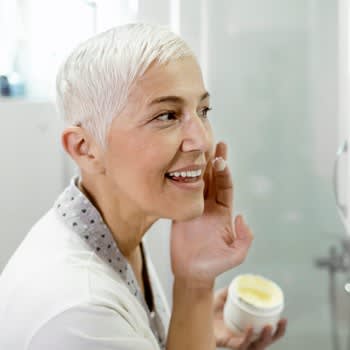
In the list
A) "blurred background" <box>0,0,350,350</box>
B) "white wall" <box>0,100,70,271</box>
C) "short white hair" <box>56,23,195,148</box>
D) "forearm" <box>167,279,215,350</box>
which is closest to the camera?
"short white hair" <box>56,23,195,148</box>

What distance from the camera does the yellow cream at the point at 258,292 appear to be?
3.29 ft

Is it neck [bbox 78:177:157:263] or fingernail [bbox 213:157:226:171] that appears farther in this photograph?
fingernail [bbox 213:157:226:171]

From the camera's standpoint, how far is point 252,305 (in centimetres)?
98

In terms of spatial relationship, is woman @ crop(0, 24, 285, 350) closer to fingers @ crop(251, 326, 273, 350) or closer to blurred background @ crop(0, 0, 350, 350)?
fingers @ crop(251, 326, 273, 350)

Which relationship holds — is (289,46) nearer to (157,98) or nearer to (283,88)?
(283,88)

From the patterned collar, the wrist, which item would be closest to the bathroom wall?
the wrist

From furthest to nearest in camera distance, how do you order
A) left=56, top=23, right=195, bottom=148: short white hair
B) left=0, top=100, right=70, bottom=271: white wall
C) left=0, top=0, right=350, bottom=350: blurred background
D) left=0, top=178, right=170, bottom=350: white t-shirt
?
left=0, top=100, right=70, bottom=271: white wall
left=0, top=0, right=350, bottom=350: blurred background
left=56, top=23, right=195, bottom=148: short white hair
left=0, top=178, right=170, bottom=350: white t-shirt

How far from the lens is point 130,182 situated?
82 cm

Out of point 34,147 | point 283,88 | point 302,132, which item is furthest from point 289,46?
point 34,147

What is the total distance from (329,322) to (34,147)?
94 centimetres

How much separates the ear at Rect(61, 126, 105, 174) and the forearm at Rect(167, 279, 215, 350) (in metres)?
0.26

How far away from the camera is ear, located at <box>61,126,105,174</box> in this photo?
2.69 feet

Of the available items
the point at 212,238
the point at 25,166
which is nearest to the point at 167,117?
the point at 212,238

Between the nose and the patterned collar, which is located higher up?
the nose
